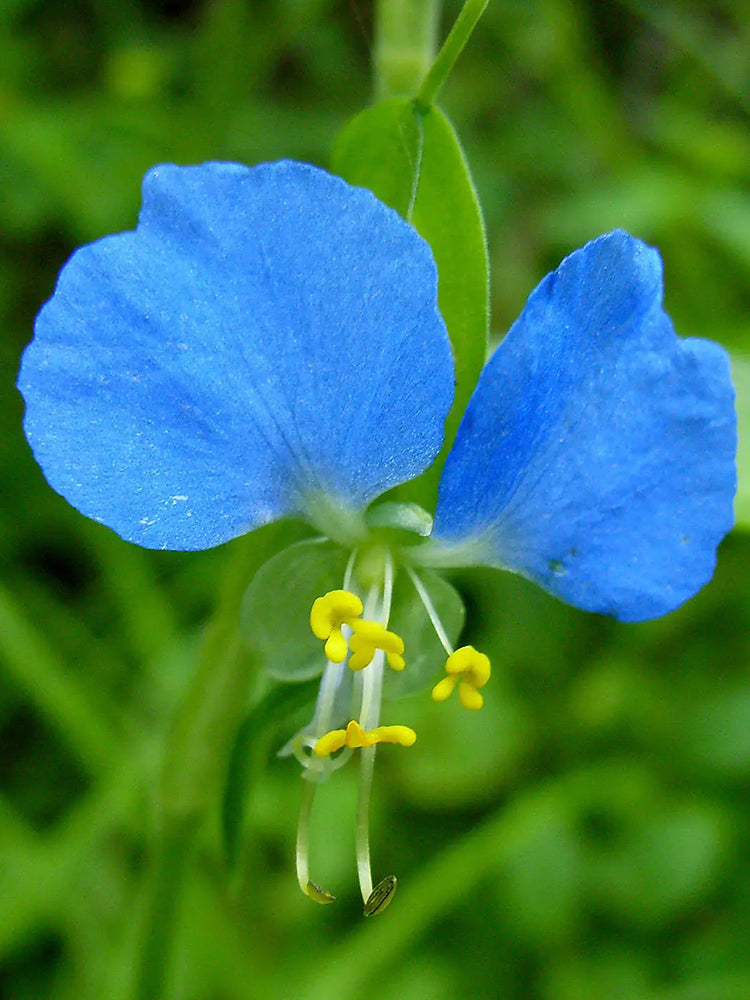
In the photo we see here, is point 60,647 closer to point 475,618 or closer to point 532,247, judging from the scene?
point 475,618

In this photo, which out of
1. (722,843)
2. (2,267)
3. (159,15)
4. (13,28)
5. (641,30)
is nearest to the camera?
(722,843)

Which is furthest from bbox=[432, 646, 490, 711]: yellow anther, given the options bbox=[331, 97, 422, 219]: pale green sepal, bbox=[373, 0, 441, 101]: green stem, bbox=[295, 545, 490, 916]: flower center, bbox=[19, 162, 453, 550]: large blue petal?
bbox=[373, 0, 441, 101]: green stem

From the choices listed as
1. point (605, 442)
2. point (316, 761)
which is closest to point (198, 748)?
point (316, 761)

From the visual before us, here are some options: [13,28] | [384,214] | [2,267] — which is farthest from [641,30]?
[384,214]

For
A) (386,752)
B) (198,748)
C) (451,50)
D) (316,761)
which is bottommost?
(386,752)

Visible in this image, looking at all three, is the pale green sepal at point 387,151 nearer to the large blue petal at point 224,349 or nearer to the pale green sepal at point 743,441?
the large blue petal at point 224,349

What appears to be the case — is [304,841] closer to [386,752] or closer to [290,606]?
[290,606]

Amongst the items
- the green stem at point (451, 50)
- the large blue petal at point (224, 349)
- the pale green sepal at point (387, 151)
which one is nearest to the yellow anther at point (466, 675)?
the large blue petal at point (224, 349)
